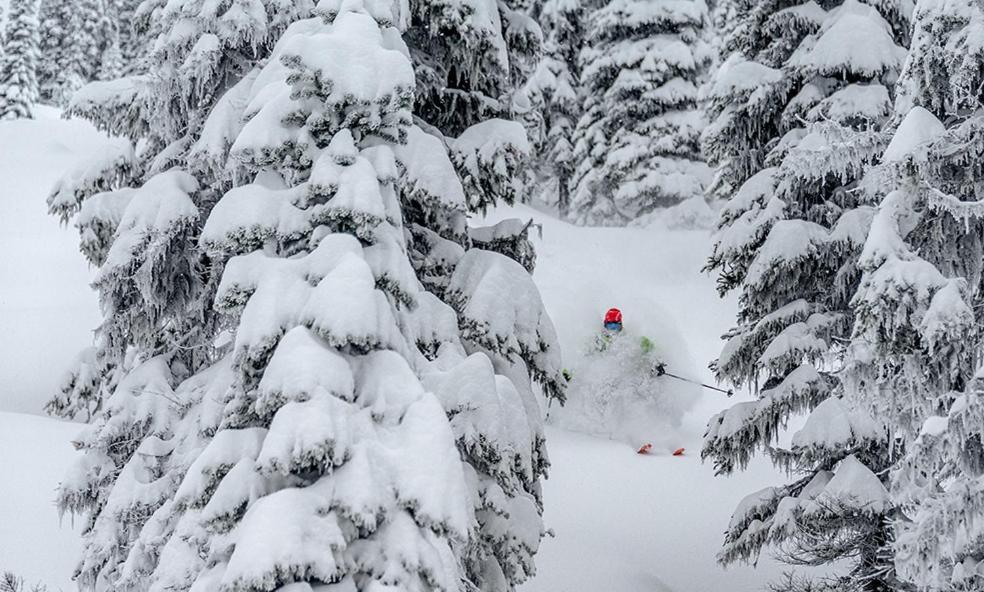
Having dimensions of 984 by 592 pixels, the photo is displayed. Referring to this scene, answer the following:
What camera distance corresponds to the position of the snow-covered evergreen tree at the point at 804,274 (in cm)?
965

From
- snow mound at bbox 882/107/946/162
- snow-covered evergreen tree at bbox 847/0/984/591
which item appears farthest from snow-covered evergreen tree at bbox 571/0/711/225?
snow mound at bbox 882/107/946/162

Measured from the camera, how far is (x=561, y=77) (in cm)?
3394

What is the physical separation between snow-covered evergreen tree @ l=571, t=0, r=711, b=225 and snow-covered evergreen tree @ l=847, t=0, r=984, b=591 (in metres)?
21.8

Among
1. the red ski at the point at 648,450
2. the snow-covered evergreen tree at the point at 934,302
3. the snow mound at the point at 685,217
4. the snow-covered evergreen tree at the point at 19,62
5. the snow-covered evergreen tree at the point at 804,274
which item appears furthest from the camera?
the snow-covered evergreen tree at the point at 19,62

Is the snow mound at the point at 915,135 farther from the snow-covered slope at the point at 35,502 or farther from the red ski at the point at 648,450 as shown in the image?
the red ski at the point at 648,450

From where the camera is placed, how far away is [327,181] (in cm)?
624

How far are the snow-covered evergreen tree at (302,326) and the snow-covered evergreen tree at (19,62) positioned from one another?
4154cm

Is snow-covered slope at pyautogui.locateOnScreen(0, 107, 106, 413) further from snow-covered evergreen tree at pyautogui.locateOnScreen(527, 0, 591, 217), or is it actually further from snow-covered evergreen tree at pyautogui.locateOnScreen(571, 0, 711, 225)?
snow-covered evergreen tree at pyautogui.locateOnScreen(527, 0, 591, 217)

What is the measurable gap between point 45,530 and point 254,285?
358 inches

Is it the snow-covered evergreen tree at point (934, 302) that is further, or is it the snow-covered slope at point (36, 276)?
the snow-covered slope at point (36, 276)

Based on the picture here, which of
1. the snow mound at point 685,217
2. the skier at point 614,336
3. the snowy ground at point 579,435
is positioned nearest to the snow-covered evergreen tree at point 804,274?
the snowy ground at point 579,435

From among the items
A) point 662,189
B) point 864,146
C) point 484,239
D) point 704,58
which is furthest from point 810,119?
point 704,58

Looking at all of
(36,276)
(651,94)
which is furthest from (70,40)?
(651,94)

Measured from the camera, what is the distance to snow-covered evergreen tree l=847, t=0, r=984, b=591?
5.83m
